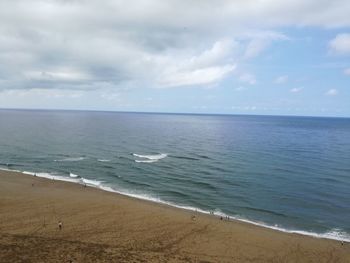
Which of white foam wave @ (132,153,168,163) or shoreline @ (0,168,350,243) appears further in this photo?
white foam wave @ (132,153,168,163)

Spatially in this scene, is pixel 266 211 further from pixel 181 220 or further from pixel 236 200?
pixel 181 220

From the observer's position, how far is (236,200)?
4541 cm

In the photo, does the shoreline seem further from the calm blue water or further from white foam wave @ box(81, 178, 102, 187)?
the calm blue water

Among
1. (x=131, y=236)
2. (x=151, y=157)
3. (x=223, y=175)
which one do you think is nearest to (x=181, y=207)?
(x=131, y=236)

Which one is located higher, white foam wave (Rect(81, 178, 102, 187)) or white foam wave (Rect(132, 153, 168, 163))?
white foam wave (Rect(132, 153, 168, 163))

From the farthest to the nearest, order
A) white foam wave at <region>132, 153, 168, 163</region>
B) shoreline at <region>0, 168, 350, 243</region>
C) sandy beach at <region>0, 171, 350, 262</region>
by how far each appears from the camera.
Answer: white foam wave at <region>132, 153, 168, 163</region> < shoreline at <region>0, 168, 350, 243</region> < sandy beach at <region>0, 171, 350, 262</region>

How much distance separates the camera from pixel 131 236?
1214 inches

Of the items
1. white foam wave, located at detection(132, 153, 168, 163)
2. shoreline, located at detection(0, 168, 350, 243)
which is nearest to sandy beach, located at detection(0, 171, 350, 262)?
shoreline, located at detection(0, 168, 350, 243)

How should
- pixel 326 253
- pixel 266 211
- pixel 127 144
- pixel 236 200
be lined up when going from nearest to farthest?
pixel 326 253, pixel 266 211, pixel 236 200, pixel 127 144

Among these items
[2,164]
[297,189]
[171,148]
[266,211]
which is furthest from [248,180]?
[2,164]

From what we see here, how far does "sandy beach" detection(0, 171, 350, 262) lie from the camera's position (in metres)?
26.4

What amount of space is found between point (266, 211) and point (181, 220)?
38.6ft

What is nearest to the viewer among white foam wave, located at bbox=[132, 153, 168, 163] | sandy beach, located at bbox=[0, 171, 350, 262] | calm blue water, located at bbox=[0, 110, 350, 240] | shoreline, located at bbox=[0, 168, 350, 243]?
sandy beach, located at bbox=[0, 171, 350, 262]

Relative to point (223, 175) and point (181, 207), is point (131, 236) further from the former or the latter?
point (223, 175)
